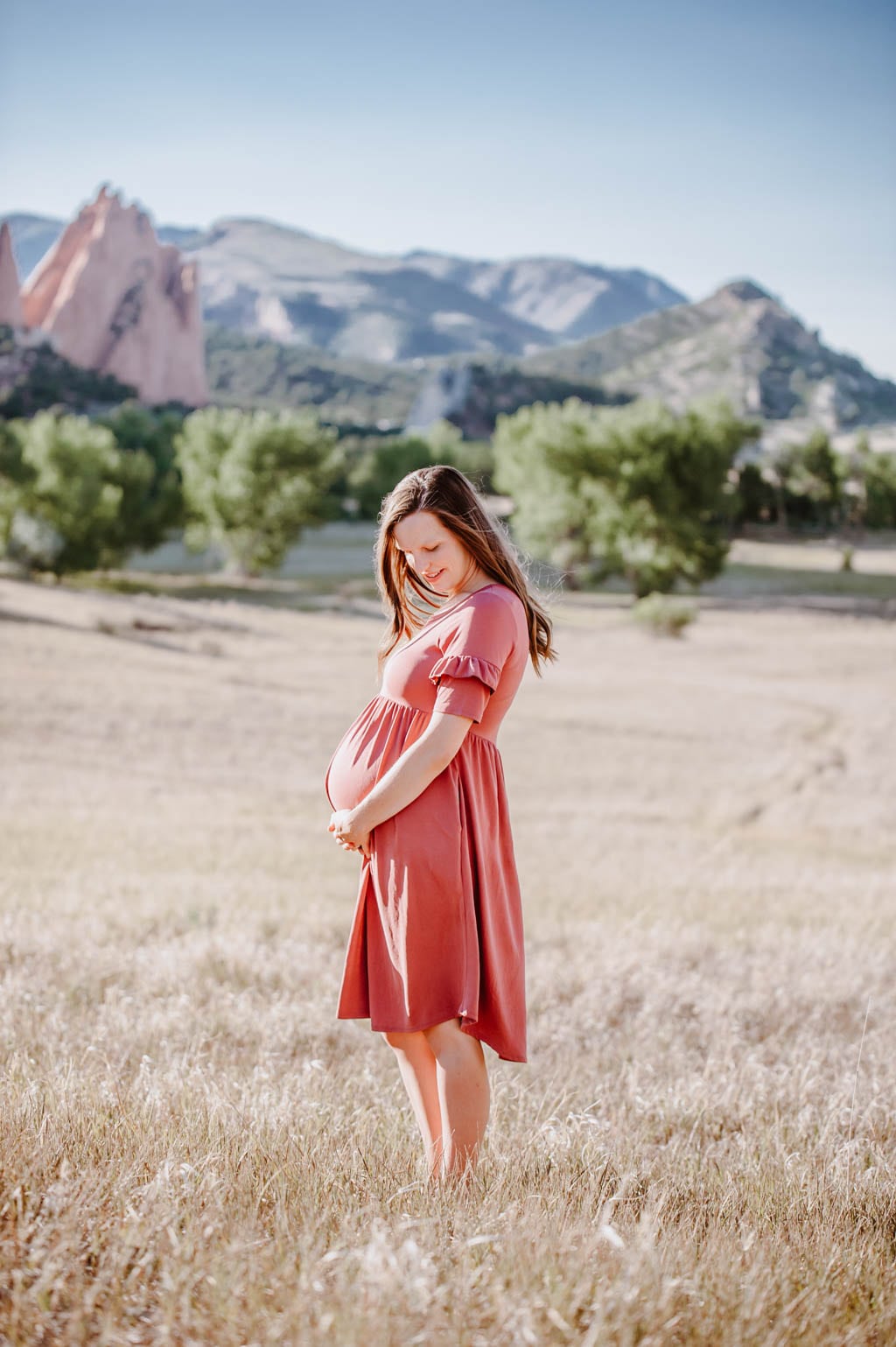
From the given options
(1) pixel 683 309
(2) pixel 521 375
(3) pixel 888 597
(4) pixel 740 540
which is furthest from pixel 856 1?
(1) pixel 683 309

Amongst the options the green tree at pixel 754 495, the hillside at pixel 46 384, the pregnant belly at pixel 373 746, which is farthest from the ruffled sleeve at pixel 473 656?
the hillside at pixel 46 384

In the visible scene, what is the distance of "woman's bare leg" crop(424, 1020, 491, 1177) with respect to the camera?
284 centimetres

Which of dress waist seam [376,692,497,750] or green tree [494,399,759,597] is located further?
green tree [494,399,759,597]

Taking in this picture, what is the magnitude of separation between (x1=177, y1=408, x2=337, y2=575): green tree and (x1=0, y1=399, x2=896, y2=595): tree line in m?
0.08

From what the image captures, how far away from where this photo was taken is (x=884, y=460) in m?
82.9

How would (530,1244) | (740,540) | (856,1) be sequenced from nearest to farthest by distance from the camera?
(530,1244)
(856,1)
(740,540)

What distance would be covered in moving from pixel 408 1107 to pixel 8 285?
15066 centimetres

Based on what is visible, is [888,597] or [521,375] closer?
[888,597]

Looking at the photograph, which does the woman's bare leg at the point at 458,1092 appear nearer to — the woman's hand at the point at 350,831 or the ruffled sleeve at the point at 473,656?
the woman's hand at the point at 350,831

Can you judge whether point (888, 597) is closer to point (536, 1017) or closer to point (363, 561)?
point (363, 561)

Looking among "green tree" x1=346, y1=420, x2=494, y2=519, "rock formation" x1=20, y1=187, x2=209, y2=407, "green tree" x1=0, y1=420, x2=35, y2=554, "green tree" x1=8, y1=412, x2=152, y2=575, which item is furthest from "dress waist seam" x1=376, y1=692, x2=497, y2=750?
"rock formation" x1=20, y1=187, x2=209, y2=407

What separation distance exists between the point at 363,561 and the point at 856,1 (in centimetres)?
A: 5301

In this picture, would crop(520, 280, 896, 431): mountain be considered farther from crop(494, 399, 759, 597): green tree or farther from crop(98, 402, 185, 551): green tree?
crop(98, 402, 185, 551): green tree

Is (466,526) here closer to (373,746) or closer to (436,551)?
(436,551)
